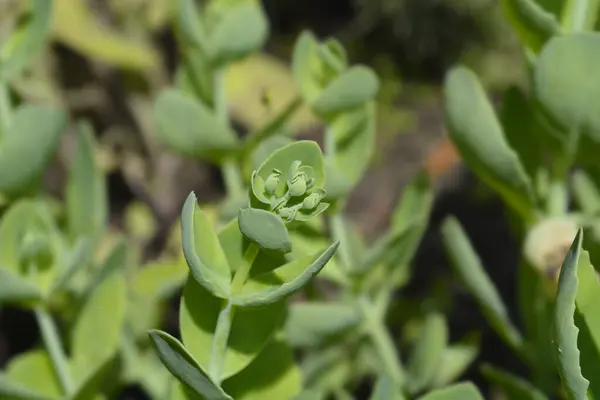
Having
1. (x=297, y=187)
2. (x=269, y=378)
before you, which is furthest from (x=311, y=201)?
(x=269, y=378)

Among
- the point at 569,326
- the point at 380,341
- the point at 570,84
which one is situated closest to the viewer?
the point at 569,326

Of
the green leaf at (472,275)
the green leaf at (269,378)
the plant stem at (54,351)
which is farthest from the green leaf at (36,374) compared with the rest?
the green leaf at (472,275)

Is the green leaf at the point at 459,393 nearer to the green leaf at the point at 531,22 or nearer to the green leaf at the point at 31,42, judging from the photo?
the green leaf at the point at 531,22

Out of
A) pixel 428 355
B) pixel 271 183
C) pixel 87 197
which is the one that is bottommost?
pixel 428 355

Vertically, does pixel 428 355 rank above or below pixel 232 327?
below

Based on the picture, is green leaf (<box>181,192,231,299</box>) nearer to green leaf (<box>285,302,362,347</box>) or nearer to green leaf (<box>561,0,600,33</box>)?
green leaf (<box>285,302,362,347</box>)

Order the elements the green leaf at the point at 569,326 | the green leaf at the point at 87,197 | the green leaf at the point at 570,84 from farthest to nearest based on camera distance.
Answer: the green leaf at the point at 87,197
the green leaf at the point at 570,84
the green leaf at the point at 569,326

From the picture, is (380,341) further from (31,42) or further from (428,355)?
(31,42)

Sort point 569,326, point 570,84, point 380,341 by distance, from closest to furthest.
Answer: point 569,326 → point 570,84 → point 380,341
